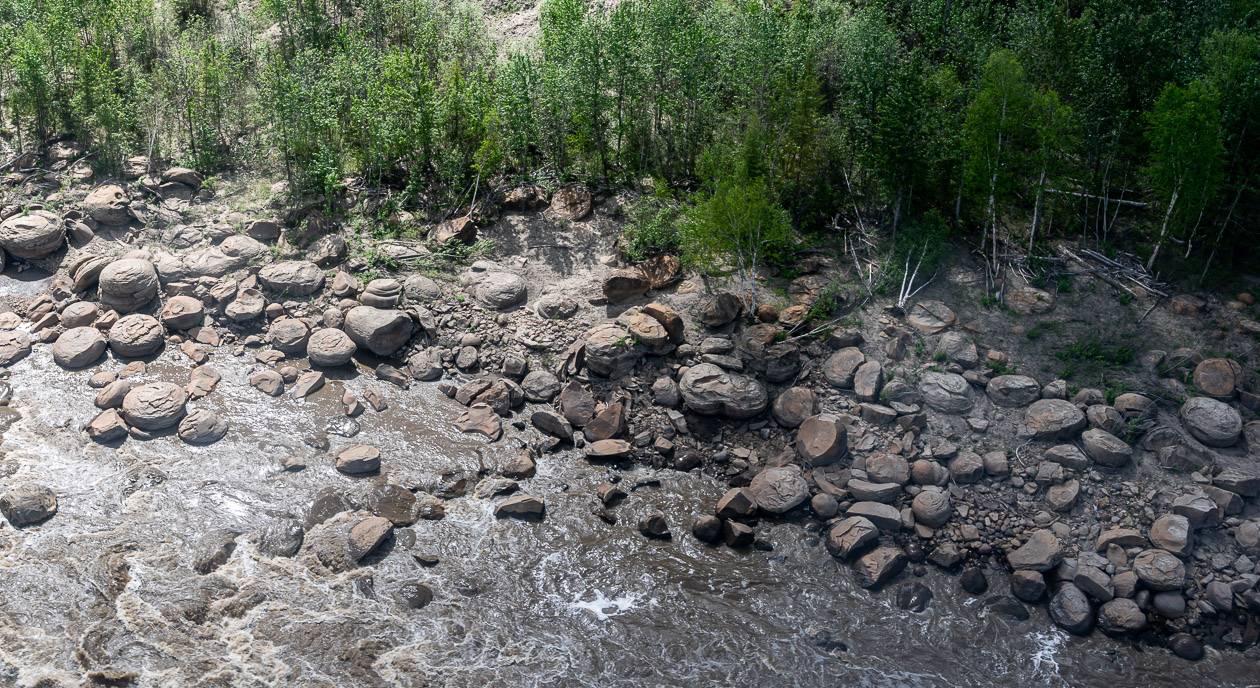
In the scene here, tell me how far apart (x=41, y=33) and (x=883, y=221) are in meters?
24.8

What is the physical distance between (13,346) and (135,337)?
2.64 metres

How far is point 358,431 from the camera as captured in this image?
758 inches

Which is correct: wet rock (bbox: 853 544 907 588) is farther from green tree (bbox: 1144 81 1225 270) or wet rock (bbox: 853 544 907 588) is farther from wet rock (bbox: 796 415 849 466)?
green tree (bbox: 1144 81 1225 270)

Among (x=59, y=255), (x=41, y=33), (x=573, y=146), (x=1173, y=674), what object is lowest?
(x=1173, y=674)

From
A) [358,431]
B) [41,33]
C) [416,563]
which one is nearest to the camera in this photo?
[416,563]

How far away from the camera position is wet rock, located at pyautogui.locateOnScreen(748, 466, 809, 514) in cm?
1770

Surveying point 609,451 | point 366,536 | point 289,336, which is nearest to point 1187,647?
point 609,451

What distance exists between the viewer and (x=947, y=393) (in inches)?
754

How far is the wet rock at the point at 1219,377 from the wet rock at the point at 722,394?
348 inches

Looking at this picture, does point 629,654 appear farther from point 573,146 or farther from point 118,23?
point 118,23

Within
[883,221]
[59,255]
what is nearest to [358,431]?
[59,255]

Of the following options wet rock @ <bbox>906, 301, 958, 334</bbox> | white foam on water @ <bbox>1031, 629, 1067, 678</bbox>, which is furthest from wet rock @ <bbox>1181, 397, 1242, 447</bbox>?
white foam on water @ <bbox>1031, 629, 1067, 678</bbox>

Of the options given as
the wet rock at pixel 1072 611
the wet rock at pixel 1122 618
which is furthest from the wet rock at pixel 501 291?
the wet rock at pixel 1122 618

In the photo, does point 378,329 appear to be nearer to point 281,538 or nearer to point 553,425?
point 553,425
